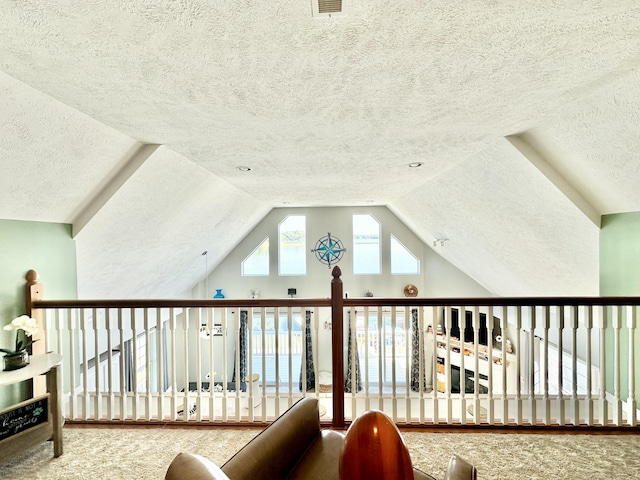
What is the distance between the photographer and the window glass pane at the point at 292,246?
8.19 metres

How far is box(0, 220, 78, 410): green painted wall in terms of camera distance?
2381 mm

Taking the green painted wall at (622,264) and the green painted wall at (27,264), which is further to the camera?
the green painted wall at (622,264)

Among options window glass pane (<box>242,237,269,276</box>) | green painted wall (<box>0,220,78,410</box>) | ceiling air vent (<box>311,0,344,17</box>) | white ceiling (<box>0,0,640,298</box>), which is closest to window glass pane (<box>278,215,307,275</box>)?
window glass pane (<box>242,237,269,276</box>)

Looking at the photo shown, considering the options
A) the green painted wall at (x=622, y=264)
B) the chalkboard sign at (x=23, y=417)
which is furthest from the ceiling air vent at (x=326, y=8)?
the green painted wall at (x=622, y=264)

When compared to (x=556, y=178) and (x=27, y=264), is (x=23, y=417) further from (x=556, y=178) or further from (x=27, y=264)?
(x=556, y=178)

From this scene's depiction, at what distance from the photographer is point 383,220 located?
8.05 m

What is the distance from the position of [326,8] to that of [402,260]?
7.49 meters

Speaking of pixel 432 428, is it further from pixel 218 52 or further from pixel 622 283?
pixel 218 52

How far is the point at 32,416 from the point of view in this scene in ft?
6.09

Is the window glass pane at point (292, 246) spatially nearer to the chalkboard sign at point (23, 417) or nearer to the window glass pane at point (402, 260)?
the window glass pane at point (402, 260)

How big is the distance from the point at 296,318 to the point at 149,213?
6160 millimetres

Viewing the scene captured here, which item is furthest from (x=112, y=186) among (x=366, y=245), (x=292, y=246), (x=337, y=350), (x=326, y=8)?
(x=366, y=245)

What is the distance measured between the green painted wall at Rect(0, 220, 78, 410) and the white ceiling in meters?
0.16

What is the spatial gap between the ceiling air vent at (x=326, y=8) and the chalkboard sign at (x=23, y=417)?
2579 mm
